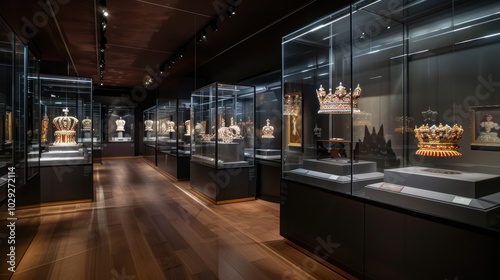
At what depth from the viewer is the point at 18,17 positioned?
5156mm

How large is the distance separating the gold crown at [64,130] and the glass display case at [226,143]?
8.22 feet

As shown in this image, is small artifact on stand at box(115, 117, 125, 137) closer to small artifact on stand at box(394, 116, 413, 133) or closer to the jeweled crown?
the jeweled crown

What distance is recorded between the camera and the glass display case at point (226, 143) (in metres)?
5.36

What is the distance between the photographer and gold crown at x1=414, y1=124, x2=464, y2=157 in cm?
229

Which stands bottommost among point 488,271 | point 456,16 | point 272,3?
point 488,271

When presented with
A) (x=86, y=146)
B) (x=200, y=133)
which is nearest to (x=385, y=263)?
(x=200, y=133)

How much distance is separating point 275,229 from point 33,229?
9.96 ft

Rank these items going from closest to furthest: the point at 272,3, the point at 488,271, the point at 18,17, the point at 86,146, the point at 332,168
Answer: the point at 488,271 → the point at 332,168 → the point at 272,3 → the point at 18,17 → the point at 86,146

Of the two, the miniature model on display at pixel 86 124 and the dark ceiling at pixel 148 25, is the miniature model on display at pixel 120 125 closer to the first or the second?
the dark ceiling at pixel 148 25

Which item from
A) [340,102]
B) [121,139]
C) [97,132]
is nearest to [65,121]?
[340,102]

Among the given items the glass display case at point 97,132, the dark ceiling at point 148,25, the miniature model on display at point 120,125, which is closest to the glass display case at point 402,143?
the dark ceiling at point 148,25

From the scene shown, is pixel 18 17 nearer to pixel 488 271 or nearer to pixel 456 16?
pixel 456 16

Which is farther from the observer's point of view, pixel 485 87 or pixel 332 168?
pixel 332 168

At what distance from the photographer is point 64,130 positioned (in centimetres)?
565
